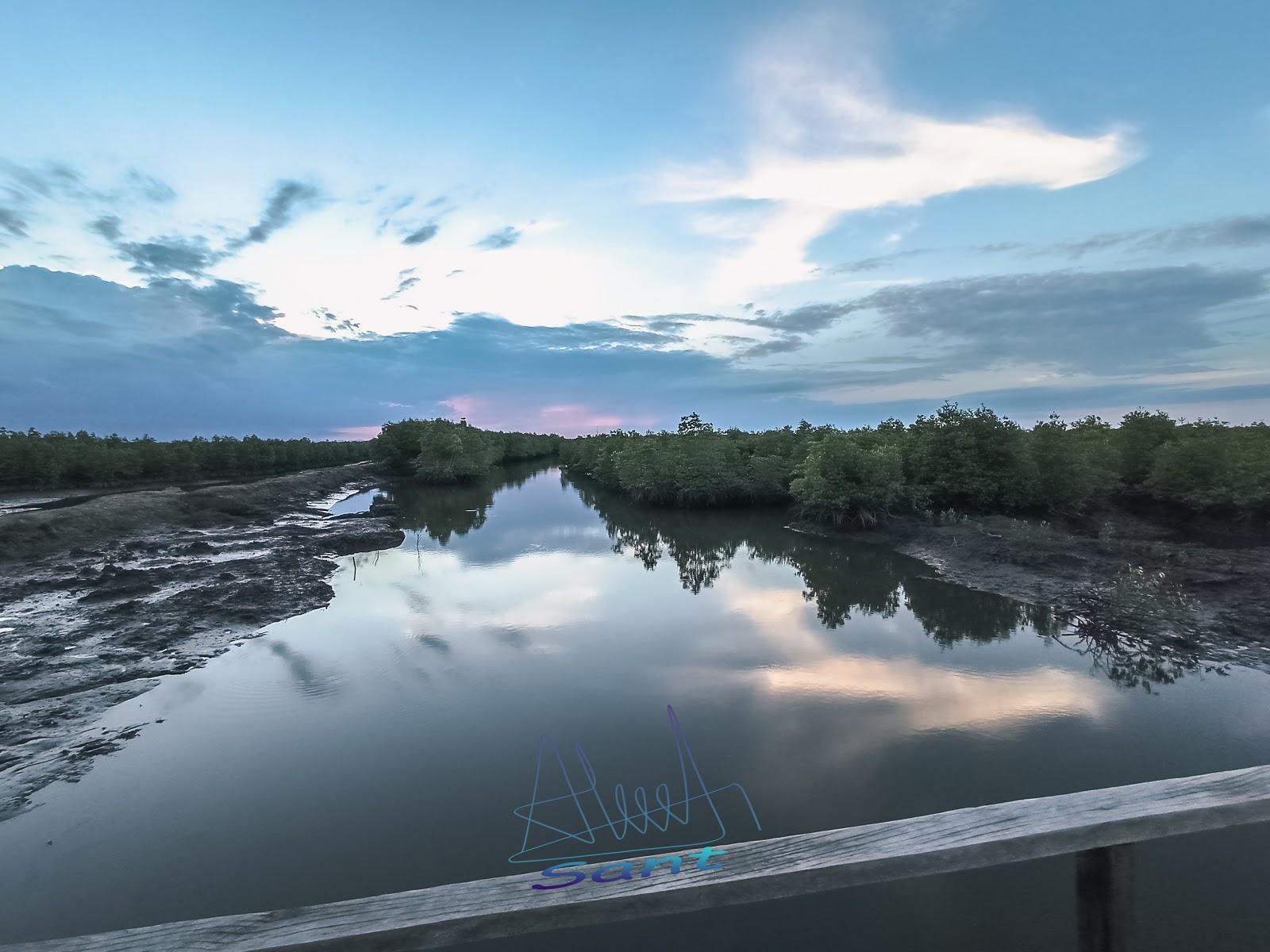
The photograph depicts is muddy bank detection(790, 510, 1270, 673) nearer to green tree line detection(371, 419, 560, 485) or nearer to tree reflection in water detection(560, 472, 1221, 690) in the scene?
tree reflection in water detection(560, 472, 1221, 690)

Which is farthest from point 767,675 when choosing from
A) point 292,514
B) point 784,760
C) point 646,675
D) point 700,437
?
point 292,514

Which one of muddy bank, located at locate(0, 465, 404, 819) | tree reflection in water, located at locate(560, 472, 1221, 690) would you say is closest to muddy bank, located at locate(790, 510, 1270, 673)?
tree reflection in water, located at locate(560, 472, 1221, 690)

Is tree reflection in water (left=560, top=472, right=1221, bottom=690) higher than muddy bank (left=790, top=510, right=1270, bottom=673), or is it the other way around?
muddy bank (left=790, top=510, right=1270, bottom=673)

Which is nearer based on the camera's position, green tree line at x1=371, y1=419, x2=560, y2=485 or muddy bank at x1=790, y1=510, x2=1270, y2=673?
muddy bank at x1=790, y1=510, x2=1270, y2=673

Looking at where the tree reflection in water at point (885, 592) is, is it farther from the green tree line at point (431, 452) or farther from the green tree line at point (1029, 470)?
the green tree line at point (431, 452)

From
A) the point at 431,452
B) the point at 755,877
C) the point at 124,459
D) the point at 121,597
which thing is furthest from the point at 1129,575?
the point at 124,459
